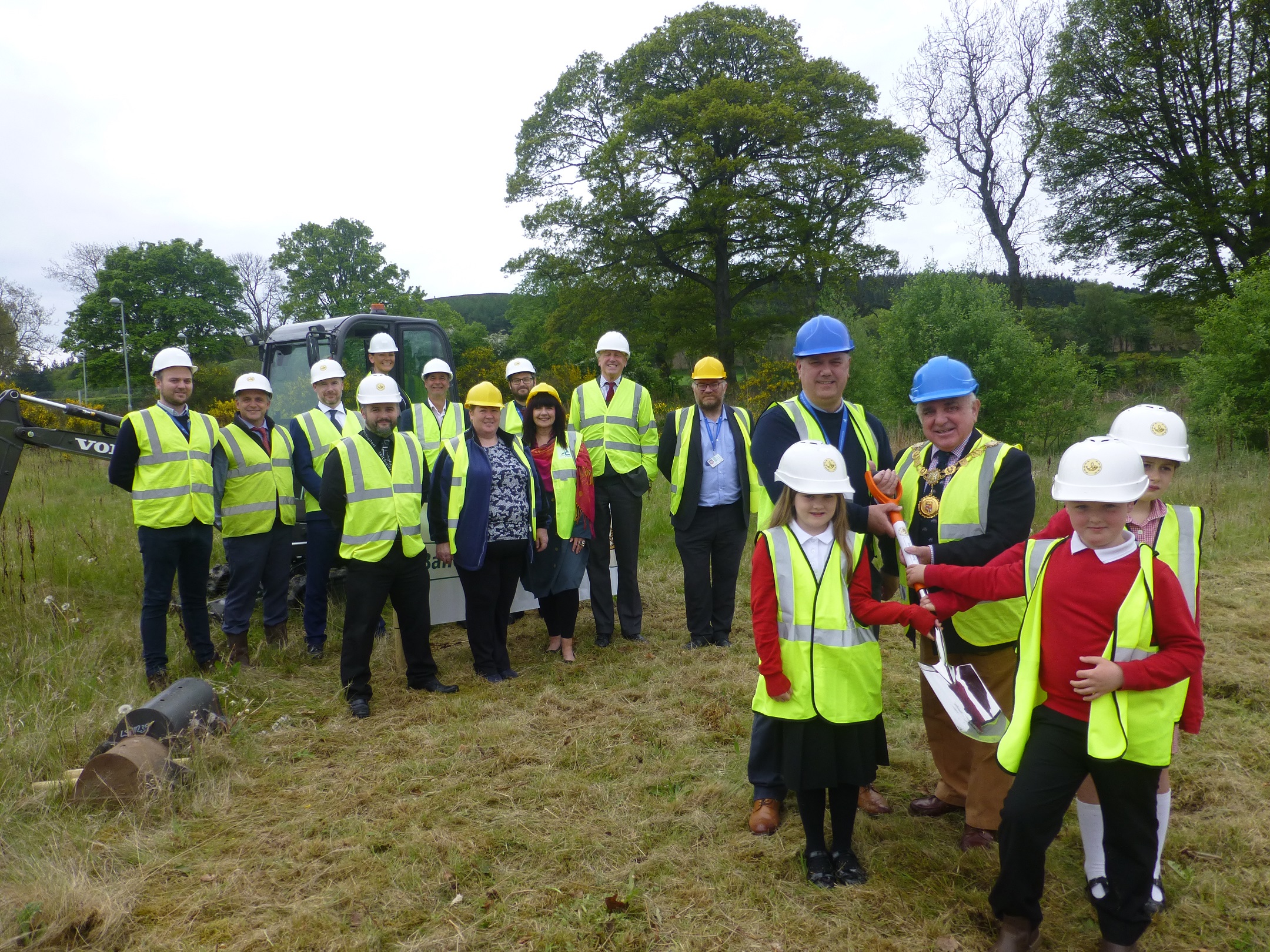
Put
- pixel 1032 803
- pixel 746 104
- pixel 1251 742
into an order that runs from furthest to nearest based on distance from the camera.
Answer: pixel 746 104 → pixel 1251 742 → pixel 1032 803

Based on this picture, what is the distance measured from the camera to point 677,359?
38.9m

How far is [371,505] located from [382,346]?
2407mm

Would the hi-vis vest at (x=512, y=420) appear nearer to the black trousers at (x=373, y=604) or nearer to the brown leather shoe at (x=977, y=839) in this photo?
the black trousers at (x=373, y=604)

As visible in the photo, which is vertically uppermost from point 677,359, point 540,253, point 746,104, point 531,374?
point 746,104

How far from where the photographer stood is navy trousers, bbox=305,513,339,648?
19.8ft

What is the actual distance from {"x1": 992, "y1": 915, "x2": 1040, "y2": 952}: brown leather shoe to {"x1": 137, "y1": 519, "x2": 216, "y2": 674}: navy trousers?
483 cm

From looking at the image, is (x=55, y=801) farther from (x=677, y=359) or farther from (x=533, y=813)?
(x=677, y=359)

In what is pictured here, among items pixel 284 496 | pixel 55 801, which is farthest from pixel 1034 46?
pixel 55 801

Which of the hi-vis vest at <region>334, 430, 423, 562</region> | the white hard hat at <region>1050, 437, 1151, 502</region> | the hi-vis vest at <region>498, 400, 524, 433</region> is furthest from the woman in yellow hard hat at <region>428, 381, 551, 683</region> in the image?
the white hard hat at <region>1050, 437, 1151, 502</region>

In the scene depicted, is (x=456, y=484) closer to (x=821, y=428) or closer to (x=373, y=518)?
(x=373, y=518)

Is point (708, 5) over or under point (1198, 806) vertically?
over

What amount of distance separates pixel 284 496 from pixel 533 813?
137 inches

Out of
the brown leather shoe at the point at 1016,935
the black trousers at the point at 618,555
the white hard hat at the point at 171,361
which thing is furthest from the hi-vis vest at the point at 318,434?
the brown leather shoe at the point at 1016,935

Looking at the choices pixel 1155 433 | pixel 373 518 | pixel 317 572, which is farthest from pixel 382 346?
pixel 1155 433
